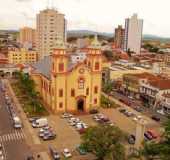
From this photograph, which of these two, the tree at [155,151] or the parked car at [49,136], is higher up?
the tree at [155,151]

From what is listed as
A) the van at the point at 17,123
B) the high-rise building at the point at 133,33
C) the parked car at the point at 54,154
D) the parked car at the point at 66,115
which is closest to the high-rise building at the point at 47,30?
the parked car at the point at 66,115

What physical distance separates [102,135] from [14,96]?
1895 inches

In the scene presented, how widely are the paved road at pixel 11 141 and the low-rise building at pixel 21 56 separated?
69.8m

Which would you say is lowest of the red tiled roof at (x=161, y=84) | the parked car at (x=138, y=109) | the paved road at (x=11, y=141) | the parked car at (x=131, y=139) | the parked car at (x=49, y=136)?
the paved road at (x=11, y=141)

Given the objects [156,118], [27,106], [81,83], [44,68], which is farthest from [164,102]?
[44,68]

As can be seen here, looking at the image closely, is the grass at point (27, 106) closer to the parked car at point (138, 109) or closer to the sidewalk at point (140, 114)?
the sidewalk at point (140, 114)

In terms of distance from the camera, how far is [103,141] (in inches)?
1453

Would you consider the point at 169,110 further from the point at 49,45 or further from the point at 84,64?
the point at 49,45

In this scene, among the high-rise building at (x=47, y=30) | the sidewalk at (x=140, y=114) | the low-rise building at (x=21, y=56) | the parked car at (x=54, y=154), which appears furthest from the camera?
the low-rise building at (x=21, y=56)

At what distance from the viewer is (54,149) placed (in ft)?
149

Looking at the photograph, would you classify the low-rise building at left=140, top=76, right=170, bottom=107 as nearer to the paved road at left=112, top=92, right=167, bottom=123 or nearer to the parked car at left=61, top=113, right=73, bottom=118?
the paved road at left=112, top=92, right=167, bottom=123

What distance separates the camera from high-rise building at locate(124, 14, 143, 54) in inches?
7451

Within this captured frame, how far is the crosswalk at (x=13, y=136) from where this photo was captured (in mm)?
48719

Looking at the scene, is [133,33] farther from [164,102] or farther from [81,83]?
[81,83]
